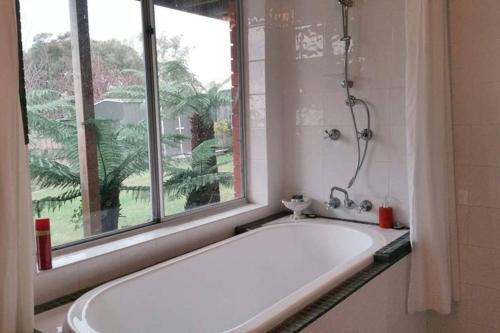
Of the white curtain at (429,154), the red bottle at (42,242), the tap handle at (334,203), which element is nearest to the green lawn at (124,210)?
the red bottle at (42,242)

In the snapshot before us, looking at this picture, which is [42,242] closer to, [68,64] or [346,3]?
[68,64]

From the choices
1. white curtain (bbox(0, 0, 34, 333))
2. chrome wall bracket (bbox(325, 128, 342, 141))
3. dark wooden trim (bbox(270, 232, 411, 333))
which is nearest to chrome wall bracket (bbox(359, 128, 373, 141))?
chrome wall bracket (bbox(325, 128, 342, 141))

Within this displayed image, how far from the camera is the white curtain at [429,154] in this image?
2191mm

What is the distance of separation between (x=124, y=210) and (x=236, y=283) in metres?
0.72

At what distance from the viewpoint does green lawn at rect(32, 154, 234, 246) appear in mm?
2020

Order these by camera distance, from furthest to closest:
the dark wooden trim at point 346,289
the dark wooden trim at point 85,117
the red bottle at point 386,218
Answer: the red bottle at point 386,218 < the dark wooden trim at point 85,117 < the dark wooden trim at point 346,289

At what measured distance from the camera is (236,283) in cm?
239

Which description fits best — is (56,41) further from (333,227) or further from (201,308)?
(333,227)

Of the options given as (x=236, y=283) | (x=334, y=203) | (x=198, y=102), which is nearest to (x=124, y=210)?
(x=236, y=283)

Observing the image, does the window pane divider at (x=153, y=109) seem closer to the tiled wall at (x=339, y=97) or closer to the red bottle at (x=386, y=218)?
the tiled wall at (x=339, y=97)

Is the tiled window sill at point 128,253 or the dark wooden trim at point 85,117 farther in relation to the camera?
the dark wooden trim at point 85,117

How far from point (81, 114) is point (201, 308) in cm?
112

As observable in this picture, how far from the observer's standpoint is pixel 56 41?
2.00 metres

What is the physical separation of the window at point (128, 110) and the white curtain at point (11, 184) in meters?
Answer: 0.72
